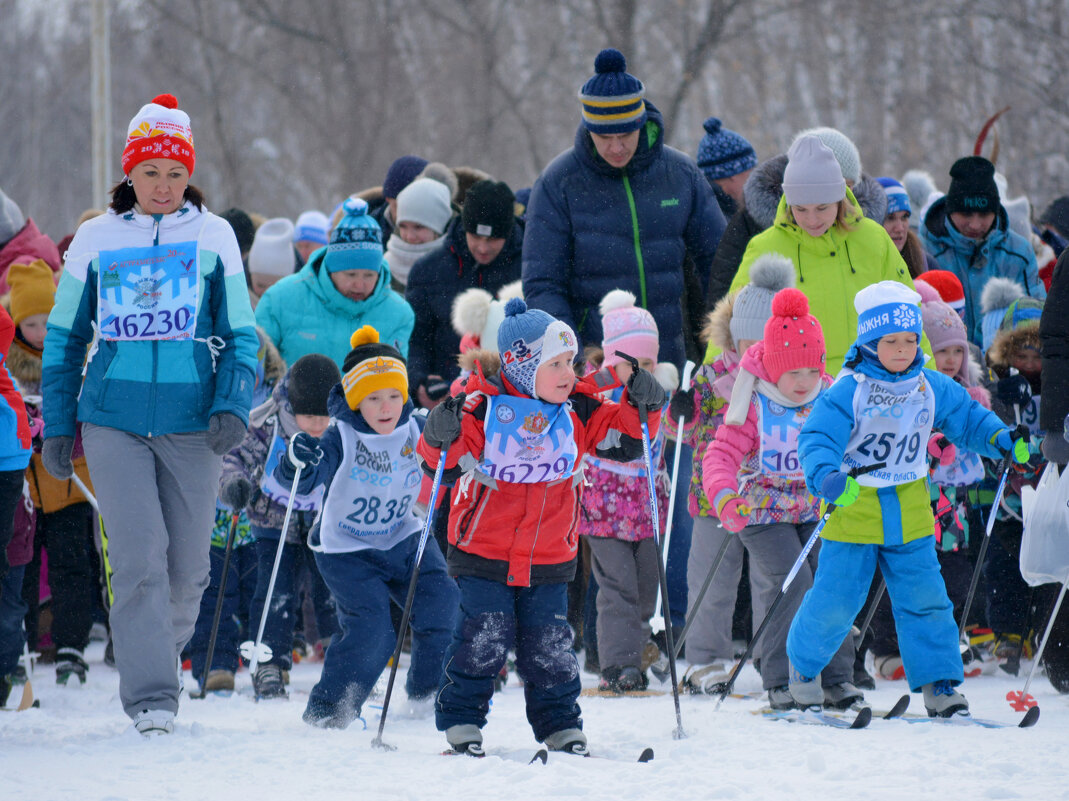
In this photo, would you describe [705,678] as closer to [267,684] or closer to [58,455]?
[267,684]

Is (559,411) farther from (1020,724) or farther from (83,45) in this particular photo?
(83,45)

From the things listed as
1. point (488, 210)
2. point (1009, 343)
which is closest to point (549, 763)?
point (1009, 343)

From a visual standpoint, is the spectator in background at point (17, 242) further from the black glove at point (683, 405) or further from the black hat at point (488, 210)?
the black glove at point (683, 405)

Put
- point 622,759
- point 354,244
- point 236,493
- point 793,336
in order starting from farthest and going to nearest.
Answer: point 354,244
point 236,493
point 793,336
point 622,759

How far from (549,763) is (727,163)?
5.14 meters

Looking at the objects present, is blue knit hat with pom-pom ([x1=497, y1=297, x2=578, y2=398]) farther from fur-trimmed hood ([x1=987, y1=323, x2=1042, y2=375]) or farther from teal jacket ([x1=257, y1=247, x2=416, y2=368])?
fur-trimmed hood ([x1=987, y1=323, x2=1042, y2=375])

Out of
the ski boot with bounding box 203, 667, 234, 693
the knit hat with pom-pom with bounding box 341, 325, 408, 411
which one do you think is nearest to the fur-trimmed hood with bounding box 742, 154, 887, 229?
the knit hat with pom-pom with bounding box 341, 325, 408, 411

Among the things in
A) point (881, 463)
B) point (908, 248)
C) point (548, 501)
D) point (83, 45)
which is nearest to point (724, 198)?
point (908, 248)

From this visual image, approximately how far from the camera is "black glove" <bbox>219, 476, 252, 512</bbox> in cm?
644

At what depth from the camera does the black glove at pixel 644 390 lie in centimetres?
505

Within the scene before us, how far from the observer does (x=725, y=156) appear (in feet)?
29.2

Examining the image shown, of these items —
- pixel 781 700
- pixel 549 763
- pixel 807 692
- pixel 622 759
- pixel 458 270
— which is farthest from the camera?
pixel 458 270

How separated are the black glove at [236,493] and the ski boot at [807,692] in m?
2.49

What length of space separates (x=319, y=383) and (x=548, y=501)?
2097mm
